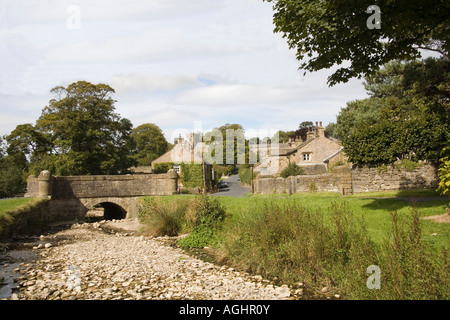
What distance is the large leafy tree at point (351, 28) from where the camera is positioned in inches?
327

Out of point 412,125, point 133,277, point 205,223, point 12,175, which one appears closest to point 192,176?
point 12,175

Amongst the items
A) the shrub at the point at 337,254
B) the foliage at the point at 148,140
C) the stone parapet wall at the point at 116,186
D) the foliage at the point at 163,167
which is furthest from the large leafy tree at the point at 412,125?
the foliage at the point at 148,140

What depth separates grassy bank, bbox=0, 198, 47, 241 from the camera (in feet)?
47.5

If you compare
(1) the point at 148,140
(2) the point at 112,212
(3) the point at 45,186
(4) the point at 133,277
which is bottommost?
(2) the point at 112,212

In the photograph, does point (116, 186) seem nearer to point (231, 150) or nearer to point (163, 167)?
point (163, 167)

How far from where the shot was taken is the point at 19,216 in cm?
1647

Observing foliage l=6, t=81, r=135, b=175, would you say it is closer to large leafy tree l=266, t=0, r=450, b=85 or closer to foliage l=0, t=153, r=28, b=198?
foliage l=0, t=153, r=28, b=198

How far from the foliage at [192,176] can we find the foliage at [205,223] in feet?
94.5

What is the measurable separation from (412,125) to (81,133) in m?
33.0

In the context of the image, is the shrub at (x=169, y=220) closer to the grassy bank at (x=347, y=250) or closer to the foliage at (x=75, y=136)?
the grassy bank at (x=347, y=250)

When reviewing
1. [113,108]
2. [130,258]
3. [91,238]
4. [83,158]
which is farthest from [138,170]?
[130,258]

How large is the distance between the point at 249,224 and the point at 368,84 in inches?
1022
